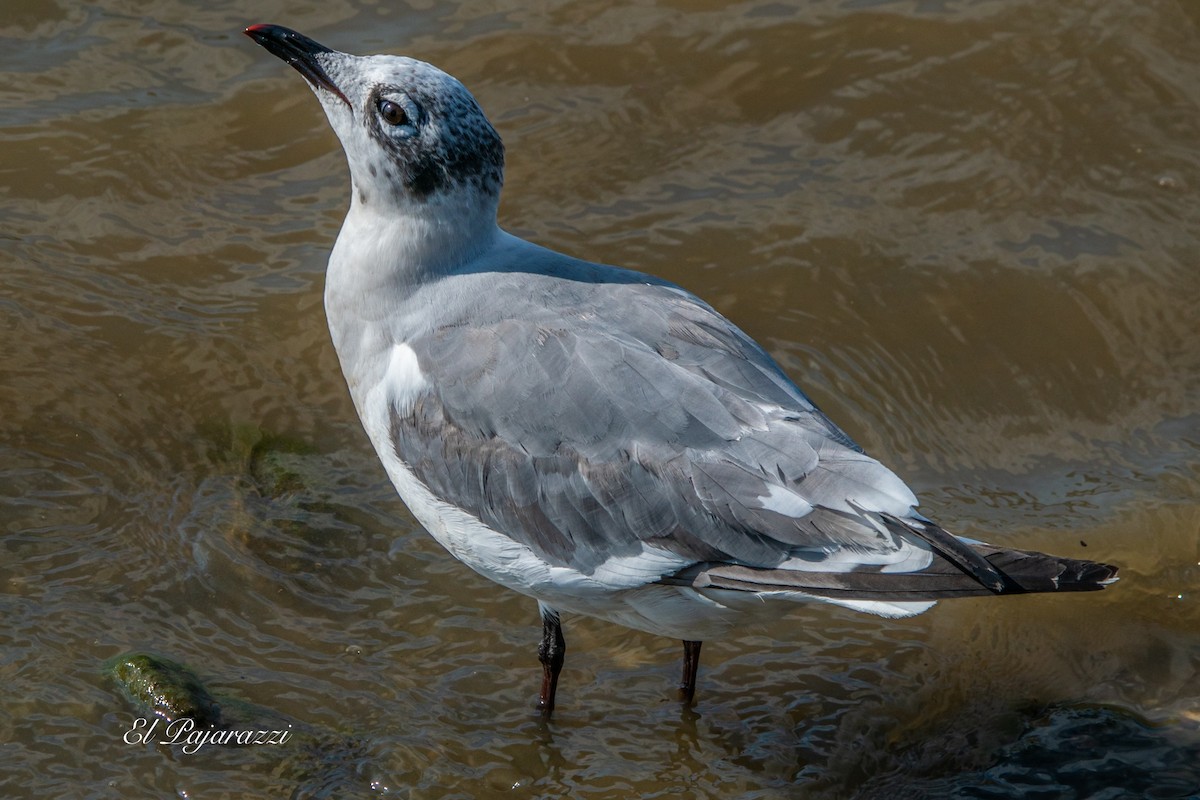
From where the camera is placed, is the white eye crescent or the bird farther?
the white eye crescent

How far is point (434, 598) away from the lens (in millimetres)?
5551

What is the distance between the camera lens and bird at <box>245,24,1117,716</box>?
4.14 m

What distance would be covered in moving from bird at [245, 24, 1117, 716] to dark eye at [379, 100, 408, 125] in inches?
0.6

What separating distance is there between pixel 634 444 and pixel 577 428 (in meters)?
0.20

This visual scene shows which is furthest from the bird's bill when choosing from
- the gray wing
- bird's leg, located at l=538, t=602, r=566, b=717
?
bird's leg, located at l=538, t=602, r=566, b=717

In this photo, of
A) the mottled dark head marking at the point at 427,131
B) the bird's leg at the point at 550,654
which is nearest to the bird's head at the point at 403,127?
the mottled dark head marking at the point at 427,131

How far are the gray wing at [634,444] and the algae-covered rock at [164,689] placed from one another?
3.57 feet

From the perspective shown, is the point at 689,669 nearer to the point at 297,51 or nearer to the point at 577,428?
the point at 577,428

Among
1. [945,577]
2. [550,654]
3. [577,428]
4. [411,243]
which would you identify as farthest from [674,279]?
[945,577]

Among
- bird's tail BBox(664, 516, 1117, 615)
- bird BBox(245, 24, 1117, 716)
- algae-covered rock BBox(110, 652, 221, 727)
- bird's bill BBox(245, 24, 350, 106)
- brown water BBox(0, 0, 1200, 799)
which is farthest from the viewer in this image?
bird's bill BBox(245, 24, 350, 106)

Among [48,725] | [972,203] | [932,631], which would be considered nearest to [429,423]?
[48,725]

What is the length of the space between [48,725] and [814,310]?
393 centimetres

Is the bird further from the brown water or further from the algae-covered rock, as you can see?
the algae-covered rock

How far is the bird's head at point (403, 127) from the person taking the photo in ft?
15.8
